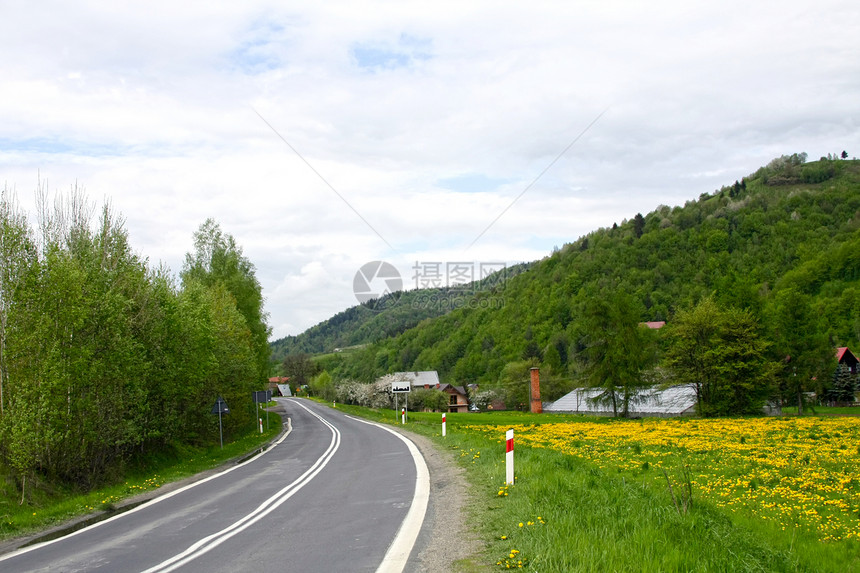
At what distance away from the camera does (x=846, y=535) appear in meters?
8.52

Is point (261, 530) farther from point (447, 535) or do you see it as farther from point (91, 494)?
point (91, 494)

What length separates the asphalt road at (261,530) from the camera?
6.99 metres

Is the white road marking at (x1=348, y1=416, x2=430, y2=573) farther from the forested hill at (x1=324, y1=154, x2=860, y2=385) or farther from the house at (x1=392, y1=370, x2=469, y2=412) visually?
the house at (x1=392, y1=370, x2=469, y2=412)

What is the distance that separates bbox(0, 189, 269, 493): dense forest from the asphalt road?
135 inches

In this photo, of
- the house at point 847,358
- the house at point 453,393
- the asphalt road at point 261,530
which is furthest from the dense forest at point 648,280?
the asphalt road at point 261,530

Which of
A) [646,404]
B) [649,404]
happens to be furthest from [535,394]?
[646,404]

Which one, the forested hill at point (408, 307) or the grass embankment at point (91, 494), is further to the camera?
the forested hill at point (408, 307)

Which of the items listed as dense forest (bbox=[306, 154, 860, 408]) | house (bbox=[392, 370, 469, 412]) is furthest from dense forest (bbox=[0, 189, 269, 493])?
house (bbox=[392, 370, 469, 412])

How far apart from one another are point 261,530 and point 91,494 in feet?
24.8

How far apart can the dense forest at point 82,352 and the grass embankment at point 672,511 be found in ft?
31.5

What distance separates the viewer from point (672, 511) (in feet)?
26.2

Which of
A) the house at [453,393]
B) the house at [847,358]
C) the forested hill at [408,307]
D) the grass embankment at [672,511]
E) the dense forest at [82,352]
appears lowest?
the house at [453,393]

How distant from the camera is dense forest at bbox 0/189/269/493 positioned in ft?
46.3

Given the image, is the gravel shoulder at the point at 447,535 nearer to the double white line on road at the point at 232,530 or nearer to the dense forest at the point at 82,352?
the double white line on road at the point at 232,530
